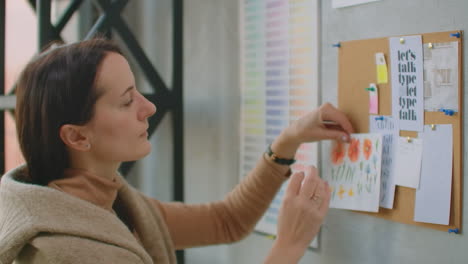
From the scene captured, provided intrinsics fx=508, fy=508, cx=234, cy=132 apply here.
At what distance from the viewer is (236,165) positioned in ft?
5.06

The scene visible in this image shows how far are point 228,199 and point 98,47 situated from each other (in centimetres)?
56

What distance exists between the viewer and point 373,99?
114 cm

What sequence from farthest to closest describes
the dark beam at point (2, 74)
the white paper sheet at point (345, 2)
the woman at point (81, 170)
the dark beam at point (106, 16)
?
the dark beam at point (2, 74) → the dark beam at point (106, 16) → the white paper sheet at point (345, 2) → the woman at point (81, 170)

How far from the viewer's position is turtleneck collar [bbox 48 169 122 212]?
1046 millimetres

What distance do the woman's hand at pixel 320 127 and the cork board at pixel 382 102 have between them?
1.2 inches

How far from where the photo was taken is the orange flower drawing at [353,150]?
1.18 meters

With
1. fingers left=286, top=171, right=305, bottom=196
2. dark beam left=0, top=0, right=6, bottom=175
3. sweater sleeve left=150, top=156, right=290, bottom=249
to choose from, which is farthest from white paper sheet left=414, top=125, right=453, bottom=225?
dark beam left=0, top=0, right=6, bottom=175

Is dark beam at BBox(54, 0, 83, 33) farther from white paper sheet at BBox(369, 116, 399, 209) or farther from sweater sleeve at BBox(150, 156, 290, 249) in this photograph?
white paper sheet at BBox(369, 116, 399, 209)

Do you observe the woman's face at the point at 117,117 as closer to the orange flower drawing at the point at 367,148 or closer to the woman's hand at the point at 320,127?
the woman's hand at the point at 320,127

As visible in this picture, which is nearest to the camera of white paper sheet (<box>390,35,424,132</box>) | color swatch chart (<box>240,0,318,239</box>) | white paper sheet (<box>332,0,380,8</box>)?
white paper sheet (<box>390,35,424,132</box>)

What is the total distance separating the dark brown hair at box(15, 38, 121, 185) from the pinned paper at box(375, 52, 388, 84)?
574mm

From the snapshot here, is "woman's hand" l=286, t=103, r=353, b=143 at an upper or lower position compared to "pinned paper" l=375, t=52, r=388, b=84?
lower

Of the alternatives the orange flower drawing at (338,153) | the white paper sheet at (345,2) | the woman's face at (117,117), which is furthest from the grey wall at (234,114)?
the woman's face at (117,117)

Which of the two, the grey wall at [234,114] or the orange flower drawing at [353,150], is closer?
the grey wall at [234,114]
